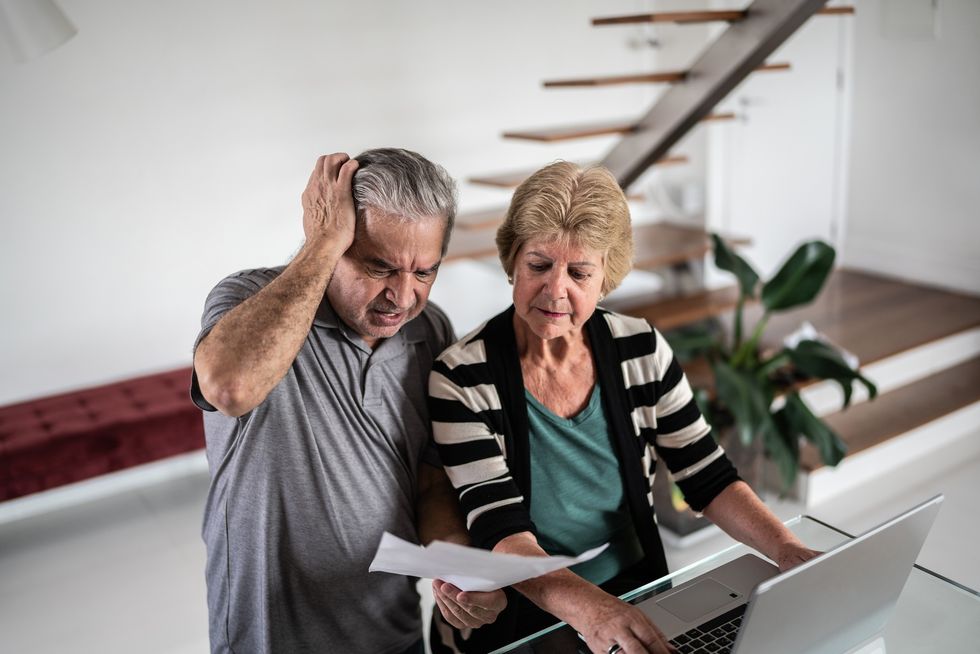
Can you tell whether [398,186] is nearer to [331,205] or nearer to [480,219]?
[331,205]

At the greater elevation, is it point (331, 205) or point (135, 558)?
point (331, 205)

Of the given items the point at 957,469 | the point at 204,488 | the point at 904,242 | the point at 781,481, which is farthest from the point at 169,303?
the point at 904,242

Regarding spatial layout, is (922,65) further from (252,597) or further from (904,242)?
(252,597)

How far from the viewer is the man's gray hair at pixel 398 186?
4.38 ft

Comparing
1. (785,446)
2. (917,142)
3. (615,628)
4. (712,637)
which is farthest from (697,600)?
(917,142)

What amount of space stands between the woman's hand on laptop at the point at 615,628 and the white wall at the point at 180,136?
10.2 feet

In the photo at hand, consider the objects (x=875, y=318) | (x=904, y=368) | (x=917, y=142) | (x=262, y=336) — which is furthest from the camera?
(x=917, y=142)

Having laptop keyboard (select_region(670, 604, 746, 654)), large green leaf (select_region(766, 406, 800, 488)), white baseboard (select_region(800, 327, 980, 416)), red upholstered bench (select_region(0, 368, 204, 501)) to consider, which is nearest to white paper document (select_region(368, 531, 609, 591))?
laptop keyboard (select_region(670, 604, 746, 654))

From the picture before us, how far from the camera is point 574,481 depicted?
59.9 inches

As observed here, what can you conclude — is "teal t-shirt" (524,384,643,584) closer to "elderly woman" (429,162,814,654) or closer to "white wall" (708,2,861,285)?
"elderly woman" (429,162,814,654)

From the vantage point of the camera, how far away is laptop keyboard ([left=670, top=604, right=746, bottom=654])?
129 centimetres

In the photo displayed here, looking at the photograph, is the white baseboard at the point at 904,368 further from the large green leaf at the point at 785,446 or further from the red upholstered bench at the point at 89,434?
the red upholstered bench at the point at 89,434

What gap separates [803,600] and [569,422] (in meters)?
0.49

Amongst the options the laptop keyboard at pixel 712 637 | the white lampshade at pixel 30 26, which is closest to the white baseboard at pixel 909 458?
the laptop keyboard at pixel 712 637
